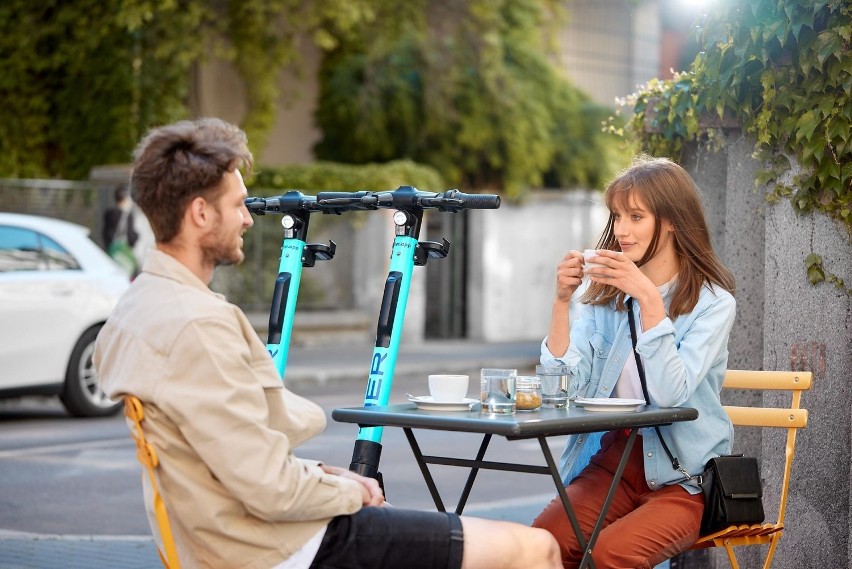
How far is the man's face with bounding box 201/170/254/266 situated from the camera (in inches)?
135

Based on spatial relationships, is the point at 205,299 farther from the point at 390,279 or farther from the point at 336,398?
the point at 336,398

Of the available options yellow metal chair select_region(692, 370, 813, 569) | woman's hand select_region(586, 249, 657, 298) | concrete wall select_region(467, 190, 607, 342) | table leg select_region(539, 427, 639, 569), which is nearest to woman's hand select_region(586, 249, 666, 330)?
woman's hand select_region(586, 249, 657, 298)

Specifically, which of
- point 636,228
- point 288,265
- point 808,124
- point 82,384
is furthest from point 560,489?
point 82,384

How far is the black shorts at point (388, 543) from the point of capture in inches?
137

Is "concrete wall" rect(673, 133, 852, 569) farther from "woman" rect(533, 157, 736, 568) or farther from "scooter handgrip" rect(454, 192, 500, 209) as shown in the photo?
"scooter handgrip" rect(454, 192, 500, 209)

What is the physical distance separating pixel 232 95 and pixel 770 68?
65.5ft

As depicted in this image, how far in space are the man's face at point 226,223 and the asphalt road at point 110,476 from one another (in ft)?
13.7

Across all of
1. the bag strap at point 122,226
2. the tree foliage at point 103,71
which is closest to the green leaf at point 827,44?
the bag strap at point 122,226

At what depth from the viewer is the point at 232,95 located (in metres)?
24.8

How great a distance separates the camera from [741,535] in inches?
177

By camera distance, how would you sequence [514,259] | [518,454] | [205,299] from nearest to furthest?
[205,299] < [518,454] < [514,259]

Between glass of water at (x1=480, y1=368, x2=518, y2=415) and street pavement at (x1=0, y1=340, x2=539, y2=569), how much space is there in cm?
264

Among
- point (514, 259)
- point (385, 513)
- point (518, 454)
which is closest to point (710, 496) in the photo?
point (385, 513)

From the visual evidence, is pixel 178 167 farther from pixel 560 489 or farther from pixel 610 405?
pixel 610 405
